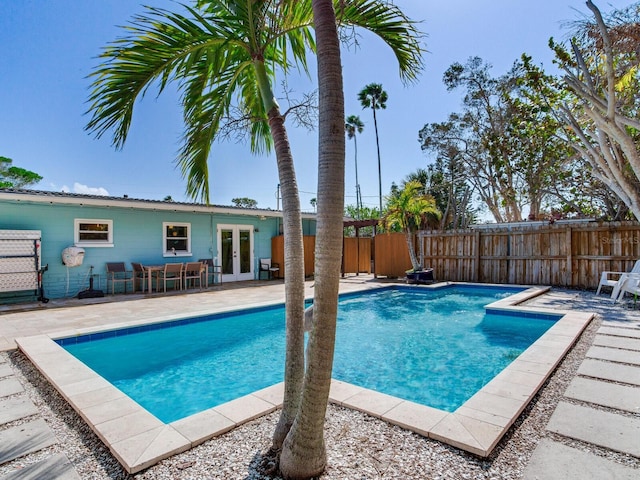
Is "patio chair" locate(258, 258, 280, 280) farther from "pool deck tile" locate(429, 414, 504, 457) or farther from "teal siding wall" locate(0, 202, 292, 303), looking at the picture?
"pool deck tile" locate(429, 414, 504, 457)

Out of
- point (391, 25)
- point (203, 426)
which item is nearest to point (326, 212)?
point (391, 25)

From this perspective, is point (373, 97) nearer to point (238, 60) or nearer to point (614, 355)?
point (614, 355)

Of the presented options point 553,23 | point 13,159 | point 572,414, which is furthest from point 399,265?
point 13,159

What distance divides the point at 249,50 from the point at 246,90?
3.32 feet

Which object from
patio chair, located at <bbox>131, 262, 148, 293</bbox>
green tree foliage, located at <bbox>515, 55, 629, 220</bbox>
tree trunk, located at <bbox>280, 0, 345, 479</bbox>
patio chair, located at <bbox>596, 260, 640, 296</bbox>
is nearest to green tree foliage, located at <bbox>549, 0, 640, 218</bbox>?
green tree foliage, located at <bbox>515, 55, 629, 220</bbox>

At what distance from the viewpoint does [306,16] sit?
2.77 metres

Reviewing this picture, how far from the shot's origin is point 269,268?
558 inches

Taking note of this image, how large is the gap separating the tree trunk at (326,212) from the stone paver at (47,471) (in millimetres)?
1523

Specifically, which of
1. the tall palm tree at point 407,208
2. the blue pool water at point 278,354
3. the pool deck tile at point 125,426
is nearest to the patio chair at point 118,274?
the blue pool water at point 278,354

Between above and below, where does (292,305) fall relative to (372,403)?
above

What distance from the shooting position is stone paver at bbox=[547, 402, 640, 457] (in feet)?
7.70

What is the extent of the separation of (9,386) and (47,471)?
2.01 m

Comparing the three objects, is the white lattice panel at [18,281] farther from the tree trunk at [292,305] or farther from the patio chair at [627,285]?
the patio chair at [627,285]

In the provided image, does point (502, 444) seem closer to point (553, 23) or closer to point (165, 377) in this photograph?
point (165, 377)
